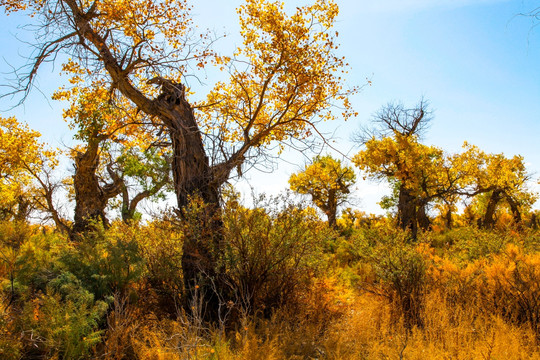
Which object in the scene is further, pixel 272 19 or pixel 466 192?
pixel 466 192

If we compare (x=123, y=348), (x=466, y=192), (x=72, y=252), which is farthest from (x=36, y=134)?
(x=466, y=192)

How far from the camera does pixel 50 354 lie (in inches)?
130

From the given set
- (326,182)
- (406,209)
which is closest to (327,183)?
(326,182)

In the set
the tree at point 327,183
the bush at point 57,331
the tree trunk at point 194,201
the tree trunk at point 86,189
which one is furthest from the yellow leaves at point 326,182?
the bush at point 57,331

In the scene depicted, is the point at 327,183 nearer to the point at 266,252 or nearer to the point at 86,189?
the point at 86,189

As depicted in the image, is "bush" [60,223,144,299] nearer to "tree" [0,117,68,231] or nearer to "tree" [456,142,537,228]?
"tree" [0,117,68,231]

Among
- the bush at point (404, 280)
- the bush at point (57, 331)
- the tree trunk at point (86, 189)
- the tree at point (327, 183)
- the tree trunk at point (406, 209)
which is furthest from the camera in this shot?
the tree at point (327, 183)

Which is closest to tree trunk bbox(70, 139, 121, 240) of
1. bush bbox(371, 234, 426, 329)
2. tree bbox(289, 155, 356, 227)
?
bush bbox(371, 234, 426, 329)

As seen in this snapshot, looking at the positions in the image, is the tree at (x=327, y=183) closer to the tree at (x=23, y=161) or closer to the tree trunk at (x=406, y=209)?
the tree trunk at (x=406, y=209)

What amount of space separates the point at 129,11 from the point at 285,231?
500cm

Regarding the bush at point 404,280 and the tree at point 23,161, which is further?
the tree at point 23,161

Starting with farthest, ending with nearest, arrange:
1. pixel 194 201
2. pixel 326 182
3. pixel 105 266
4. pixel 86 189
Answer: pixel 326 182 < pixel 86 189 < pixel 194 201 < pixel 105 266

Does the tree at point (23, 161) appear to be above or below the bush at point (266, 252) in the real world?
above

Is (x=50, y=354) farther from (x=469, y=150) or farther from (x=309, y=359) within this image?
(x=469, y=150)
